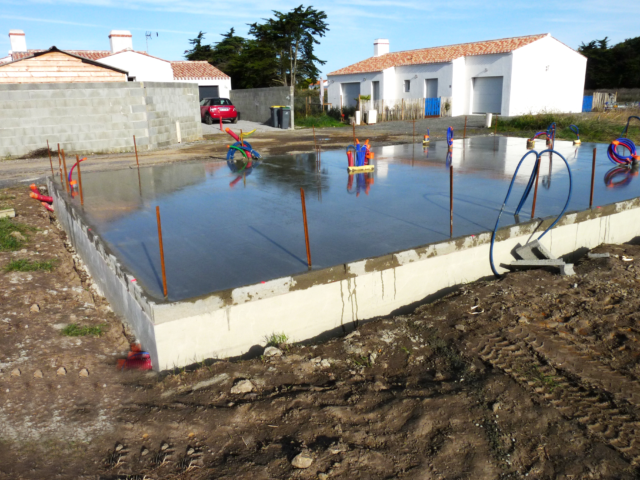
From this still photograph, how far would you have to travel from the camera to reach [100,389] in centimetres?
414

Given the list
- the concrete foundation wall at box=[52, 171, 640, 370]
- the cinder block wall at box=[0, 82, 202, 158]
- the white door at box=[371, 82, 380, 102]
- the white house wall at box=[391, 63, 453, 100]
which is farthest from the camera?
the white door at box=[371, 82, 380, 102]

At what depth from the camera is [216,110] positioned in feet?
92.7

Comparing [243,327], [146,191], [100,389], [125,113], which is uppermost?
[125,113]

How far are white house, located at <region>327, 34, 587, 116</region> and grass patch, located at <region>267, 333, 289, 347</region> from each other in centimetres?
2673

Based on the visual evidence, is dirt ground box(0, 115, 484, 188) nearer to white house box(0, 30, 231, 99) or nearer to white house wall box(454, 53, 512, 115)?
white house wall box(454, 53, 512, 115)

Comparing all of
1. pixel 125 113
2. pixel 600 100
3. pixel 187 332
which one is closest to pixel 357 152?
pixel 187 332

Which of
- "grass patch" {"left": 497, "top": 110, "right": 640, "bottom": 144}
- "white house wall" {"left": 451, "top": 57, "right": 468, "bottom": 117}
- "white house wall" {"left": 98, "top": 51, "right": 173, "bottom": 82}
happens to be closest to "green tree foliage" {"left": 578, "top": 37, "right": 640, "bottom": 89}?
"white house wall" {"left": 451, "top": 57, "right": 468, "bottom": 117}

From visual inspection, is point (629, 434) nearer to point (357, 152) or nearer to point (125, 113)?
point (357, 152)

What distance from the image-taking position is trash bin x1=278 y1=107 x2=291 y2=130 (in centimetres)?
2592

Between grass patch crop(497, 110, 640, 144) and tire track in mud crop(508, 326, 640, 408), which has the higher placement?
grass patch crop(497, 110, 640, 144)

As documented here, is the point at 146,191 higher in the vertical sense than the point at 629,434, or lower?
higher

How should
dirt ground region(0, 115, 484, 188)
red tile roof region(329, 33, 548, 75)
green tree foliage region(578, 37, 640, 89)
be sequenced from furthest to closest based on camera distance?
green tree foliage region(578, 37, 640, 89), red tile roof region(329, 33, 548, 75), dirt ground region(0, 115, 484, 188)

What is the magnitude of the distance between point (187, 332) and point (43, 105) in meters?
14.3

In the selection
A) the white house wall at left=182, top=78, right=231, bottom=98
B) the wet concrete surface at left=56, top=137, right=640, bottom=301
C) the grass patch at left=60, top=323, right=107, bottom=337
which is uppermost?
the white house wall at left=182, top=78, right=231, bottom=98
